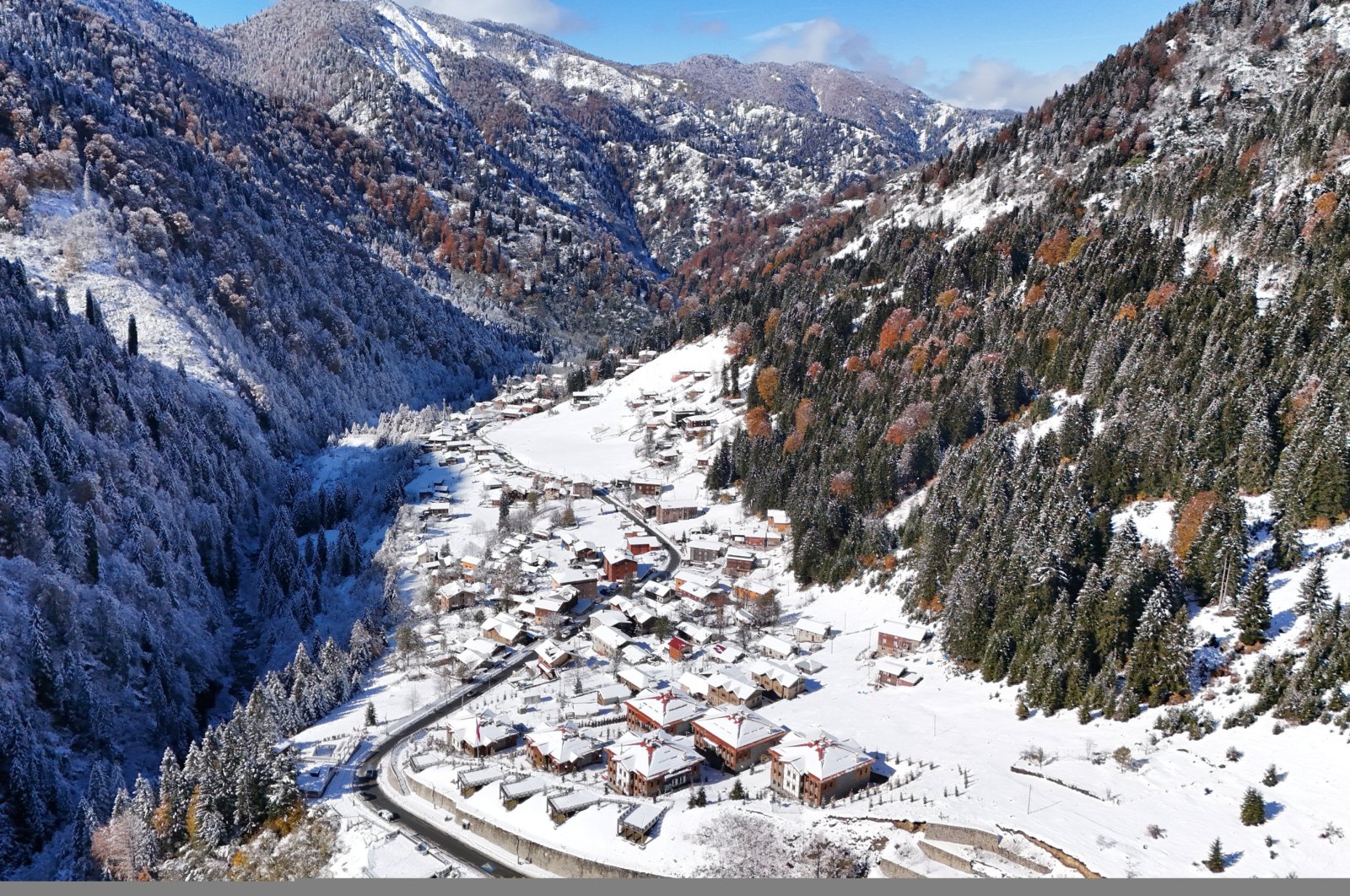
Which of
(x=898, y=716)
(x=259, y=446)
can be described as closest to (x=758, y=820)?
(x=898, y=716)

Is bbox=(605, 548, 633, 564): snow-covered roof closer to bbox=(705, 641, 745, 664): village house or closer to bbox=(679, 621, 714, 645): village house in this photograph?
bbox=(679, 621, 714, 645): village house

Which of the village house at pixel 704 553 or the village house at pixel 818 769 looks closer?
the village house at pixel 818 769

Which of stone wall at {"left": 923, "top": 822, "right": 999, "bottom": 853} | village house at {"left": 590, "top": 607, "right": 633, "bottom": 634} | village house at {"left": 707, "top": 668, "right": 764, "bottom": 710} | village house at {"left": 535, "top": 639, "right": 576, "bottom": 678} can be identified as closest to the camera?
stone wall at {"left": 923, "top": 822, "right": 999, "bottom": 853}

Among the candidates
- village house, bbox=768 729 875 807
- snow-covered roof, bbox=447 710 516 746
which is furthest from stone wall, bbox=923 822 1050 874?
snow-covered roof, bbox=447 710 516 746

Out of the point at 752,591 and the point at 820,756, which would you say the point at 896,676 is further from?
the point at 752,591

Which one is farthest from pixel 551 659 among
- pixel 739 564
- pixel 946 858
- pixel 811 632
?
pixel 946 858

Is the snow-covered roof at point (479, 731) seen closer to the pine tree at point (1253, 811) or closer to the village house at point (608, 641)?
the village house at point (608, 641)

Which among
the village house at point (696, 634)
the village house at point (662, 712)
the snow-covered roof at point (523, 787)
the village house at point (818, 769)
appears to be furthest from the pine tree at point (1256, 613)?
the snow-covered roof at point (523, 787)

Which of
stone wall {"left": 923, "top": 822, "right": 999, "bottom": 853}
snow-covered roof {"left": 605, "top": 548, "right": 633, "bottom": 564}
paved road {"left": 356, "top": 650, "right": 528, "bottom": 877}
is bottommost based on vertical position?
paved road {"left": 356, "top": 650, "right": 528, "bottom": 877}
